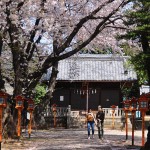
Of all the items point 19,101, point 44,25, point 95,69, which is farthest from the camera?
point 95,69

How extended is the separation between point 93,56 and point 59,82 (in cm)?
582

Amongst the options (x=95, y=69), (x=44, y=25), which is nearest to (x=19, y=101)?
(x=44, y=25)

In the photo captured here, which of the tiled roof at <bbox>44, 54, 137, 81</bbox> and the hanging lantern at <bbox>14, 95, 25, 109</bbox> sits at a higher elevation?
the tiled roof at <bbox>44, 54, 137, 81</bbox>

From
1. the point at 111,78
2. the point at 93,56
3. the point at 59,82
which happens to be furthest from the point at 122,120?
the point at 93,56

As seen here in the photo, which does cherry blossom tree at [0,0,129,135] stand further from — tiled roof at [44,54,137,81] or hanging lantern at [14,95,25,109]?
tiled roof at [44,54,137,81]

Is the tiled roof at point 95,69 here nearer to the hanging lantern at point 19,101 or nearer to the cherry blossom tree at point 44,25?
the cherry blossom tree at point 44,25

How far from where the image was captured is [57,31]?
2270 centimetres

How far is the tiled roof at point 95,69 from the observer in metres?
39.6

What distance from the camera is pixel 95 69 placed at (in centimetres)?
4156

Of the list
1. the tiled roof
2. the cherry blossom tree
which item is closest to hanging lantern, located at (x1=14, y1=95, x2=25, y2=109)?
the cherry blossom tree

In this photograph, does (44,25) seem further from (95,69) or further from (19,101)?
(95,69)

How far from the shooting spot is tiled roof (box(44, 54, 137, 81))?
1560 inches

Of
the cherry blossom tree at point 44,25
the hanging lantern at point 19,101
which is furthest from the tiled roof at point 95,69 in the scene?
the hanging lantern at point 19,101

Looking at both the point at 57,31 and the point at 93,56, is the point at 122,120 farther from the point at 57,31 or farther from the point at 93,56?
the point at 57,31
